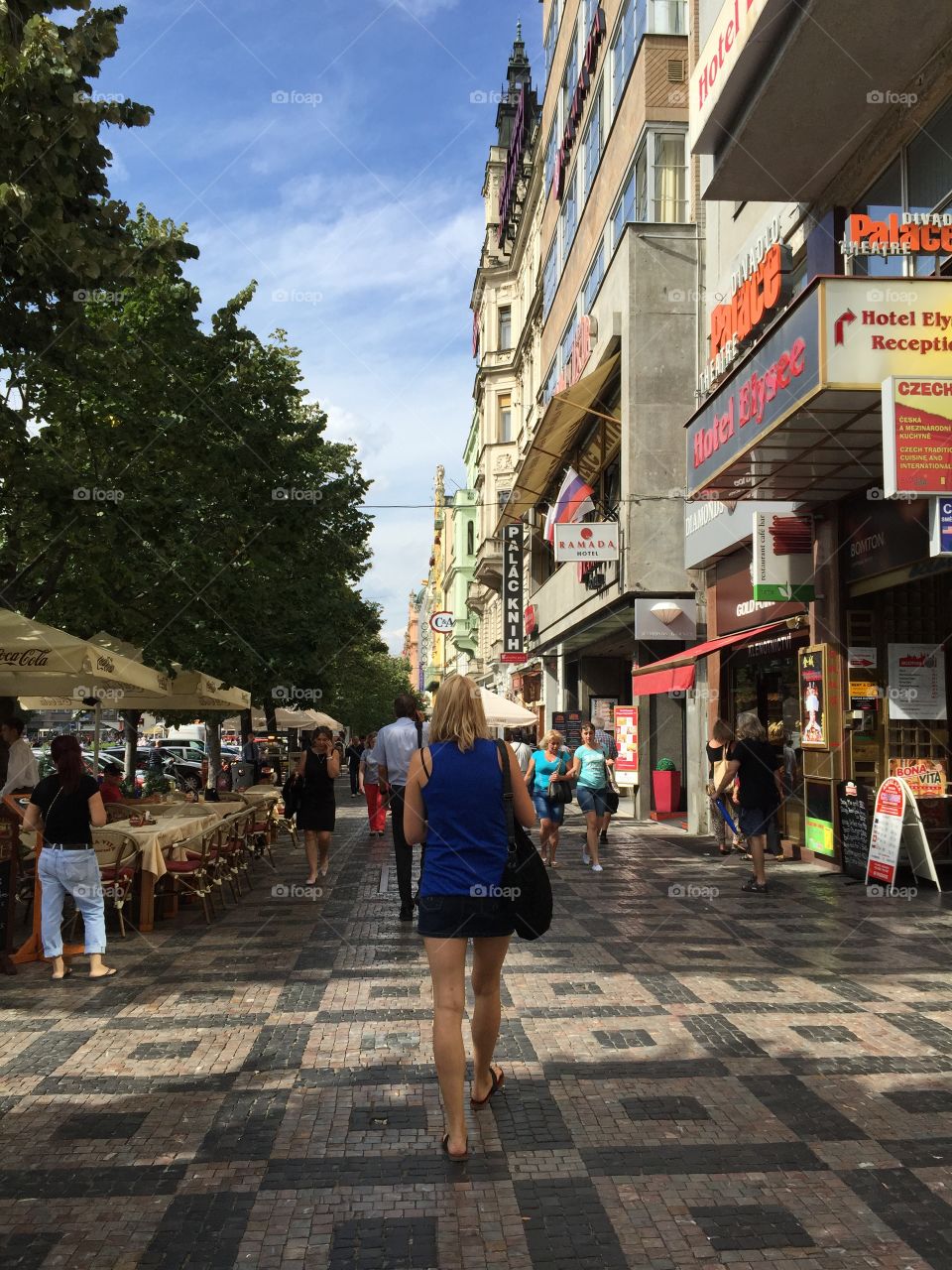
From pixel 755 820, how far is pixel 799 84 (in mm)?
7325

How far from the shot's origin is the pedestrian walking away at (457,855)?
4418mm

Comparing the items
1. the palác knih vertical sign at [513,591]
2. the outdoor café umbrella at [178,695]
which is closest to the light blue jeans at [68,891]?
the outdoor café umbrella at [178,695]

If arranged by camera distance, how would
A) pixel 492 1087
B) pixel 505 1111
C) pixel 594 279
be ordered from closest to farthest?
pixel 505 1111 < pixel 492 1087 < pixel 594 279

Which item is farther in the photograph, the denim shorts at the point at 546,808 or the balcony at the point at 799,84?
the denim shorts at the point at 546,808

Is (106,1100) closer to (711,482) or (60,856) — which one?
(60,856)

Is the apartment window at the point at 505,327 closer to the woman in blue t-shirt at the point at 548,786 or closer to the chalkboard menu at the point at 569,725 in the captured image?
the chalkboard menu at the point at 569,725

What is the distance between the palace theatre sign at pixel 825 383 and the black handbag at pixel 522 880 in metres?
6.02

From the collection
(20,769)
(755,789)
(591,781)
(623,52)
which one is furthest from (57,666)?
(623,52)

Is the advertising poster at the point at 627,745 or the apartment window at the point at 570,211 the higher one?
the apartment window at the point at 570,211

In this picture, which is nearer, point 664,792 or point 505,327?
point 664,792

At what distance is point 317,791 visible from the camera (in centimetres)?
1163

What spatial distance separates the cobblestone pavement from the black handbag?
2.87 ft

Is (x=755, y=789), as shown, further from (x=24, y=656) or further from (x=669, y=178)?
(x=669, y=178)

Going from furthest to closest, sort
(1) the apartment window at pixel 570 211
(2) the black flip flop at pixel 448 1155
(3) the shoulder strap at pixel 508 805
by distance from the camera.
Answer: (1) the apartment window at pixel 570 211 < (3) the shoulder strap at pixel 508 805 < (2) the black flip flop at pixel 448 1155
